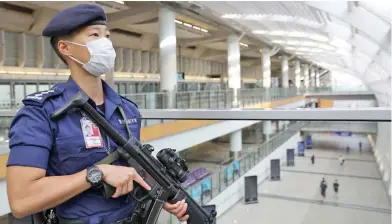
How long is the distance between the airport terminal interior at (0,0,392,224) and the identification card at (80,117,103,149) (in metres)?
0.28

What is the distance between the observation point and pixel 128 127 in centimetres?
132

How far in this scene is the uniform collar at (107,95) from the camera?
4.12 ft

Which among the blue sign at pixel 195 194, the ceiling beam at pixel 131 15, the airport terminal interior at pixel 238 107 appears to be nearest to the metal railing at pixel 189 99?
the airport terminal interior at pixel 238 107

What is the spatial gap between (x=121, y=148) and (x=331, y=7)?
9.79 m

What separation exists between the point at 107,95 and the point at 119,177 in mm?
426

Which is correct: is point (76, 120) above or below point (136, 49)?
below

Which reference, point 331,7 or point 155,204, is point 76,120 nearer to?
point 155,204

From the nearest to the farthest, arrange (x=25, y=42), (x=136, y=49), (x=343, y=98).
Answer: (x=25, y=42) < (x=136, y=49) < (x=343, y=98)

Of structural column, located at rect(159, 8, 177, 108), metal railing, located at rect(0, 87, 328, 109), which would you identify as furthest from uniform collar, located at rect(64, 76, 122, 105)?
structural column, located at rect(159, 8, 177, 108)

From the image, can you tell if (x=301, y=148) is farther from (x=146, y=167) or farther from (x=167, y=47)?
(x=146, y=167)

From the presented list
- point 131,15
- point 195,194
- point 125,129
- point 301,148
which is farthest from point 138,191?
point 301,148

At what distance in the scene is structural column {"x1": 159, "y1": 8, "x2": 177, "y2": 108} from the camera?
14336 mm

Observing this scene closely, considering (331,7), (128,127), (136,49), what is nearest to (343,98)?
(136,49)

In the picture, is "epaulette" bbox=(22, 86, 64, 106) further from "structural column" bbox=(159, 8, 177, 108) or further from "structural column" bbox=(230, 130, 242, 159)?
"structural column" bbox=(230, 130, 242, 159)
